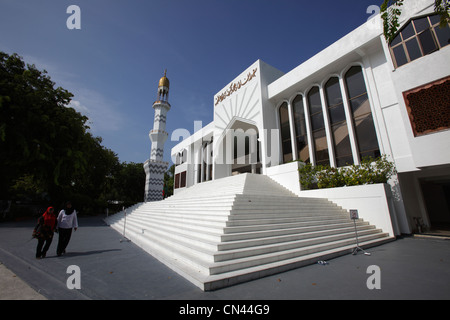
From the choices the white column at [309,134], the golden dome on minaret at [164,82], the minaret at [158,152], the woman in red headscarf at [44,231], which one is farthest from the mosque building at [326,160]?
the golden dome on minaret at [164,82]

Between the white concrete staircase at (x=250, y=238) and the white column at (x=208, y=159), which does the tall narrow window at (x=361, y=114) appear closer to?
the white concrete staircase at (x=250, y=238)

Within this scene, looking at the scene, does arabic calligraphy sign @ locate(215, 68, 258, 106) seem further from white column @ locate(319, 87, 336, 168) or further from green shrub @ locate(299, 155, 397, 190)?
green shrub @ locate(299, 155, 397, 190)

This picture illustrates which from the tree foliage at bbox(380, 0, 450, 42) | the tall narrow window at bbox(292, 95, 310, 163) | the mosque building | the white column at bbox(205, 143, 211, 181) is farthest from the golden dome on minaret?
the tree foliage at bbox(380, 0, 450, 42)

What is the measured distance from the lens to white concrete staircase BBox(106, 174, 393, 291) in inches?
147

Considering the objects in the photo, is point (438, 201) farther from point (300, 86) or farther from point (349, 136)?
point (300, 86)

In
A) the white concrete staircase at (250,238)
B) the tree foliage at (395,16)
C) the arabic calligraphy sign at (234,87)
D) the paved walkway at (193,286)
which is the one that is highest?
the arabic calligraphy sign at (234,87)

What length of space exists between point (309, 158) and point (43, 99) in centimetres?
1719

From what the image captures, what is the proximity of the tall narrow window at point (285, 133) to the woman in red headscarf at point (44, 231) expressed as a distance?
13.6 m

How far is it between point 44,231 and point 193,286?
4422mm

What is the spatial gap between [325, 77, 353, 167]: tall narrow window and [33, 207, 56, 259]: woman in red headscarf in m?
13.4

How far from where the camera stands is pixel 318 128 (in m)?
13.2

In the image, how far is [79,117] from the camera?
13062 millimetres

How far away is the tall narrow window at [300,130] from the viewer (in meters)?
13.7
